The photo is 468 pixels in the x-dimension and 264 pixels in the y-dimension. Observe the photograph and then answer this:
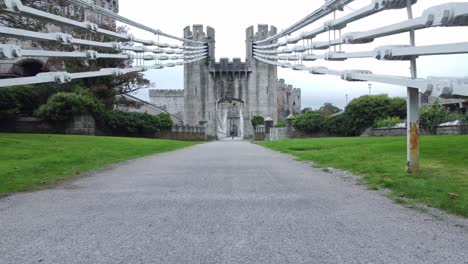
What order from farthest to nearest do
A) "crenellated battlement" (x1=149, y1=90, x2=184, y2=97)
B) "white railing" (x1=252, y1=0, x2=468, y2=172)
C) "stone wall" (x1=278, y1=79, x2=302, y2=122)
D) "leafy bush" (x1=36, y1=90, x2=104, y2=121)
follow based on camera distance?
1. "stone wall" (x1=278, y1=79, x2=302, y2=122)
2. "crenellated battlement" (x1=149, y1=90, x2=184, y2=97)
3. "leafy bush" (x1=36, y1=90, x2=104, y2=121)
4. "white railing" (x1=252, y1=0, x2=468, y2=172)

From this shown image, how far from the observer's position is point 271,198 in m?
7.62

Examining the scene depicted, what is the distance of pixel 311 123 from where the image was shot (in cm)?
4994

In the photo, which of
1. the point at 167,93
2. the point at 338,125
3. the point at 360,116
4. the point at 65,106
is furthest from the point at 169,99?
the point at 65,106

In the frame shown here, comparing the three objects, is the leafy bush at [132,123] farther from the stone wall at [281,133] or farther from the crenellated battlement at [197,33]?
the crenellated battlement at [197,33]

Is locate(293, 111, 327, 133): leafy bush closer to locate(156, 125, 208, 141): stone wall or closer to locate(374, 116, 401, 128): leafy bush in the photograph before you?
locate(374, 116, 401, 128): leafy bush

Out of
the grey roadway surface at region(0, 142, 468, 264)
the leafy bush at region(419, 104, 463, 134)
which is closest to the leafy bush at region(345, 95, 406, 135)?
the leafy bush at region(419, 104, 463, 134)

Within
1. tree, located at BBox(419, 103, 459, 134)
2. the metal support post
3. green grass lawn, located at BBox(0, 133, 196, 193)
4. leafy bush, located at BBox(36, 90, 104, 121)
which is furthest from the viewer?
leafy bush, located at BBox(36, 90, 104, 121)

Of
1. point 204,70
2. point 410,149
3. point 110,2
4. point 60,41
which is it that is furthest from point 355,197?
point 110,2

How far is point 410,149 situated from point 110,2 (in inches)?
3707

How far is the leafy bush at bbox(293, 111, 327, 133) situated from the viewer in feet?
163

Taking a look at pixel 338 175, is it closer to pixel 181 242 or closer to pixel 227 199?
pixel 227 199

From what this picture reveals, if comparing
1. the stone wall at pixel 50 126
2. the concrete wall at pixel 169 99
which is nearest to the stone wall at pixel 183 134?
the stone wall at pixel 50 126

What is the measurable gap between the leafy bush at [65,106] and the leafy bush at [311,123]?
2187 cm

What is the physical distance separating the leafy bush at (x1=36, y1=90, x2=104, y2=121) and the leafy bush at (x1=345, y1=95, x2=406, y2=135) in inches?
967
